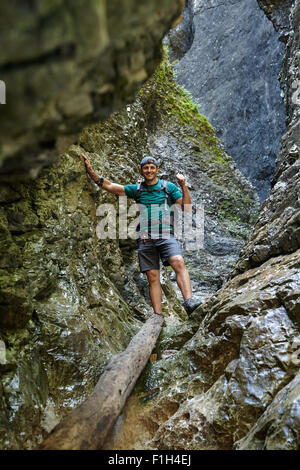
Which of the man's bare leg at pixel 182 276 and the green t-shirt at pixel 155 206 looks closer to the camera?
the man's bare leg at pixel 182 276

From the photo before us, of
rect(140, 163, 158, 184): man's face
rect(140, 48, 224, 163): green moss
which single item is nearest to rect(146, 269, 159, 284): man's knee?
rect(140, 163, 158, 184): man's face

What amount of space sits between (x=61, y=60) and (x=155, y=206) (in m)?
4.27

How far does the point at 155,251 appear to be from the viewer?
562 centimetres

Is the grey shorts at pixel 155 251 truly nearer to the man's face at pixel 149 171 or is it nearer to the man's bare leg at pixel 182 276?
the man's bare leg at pixel 182 276

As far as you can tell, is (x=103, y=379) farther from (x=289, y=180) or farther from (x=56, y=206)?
(x=289, y=180)

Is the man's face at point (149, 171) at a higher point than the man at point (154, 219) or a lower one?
higher

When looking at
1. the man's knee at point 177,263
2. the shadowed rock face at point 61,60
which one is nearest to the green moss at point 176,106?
the man's knee at point 177,263

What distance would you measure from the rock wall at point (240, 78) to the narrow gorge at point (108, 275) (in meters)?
9.90

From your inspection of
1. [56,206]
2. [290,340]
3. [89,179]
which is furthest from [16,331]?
[89,179]

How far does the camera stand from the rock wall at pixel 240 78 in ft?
63.2

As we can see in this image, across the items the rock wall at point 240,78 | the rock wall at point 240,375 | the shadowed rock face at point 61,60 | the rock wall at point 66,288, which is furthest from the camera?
the rock wall at point 240,78

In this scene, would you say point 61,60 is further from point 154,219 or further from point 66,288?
point 154,219

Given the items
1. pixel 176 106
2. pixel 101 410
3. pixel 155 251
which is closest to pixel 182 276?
pixel 155 251

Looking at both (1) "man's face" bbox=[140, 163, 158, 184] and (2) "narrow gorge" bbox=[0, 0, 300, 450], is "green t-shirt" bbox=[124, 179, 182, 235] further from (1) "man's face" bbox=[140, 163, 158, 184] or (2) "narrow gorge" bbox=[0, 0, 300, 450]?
(2) "narrow gorge" bbox=[0, 0, 300, 450]
